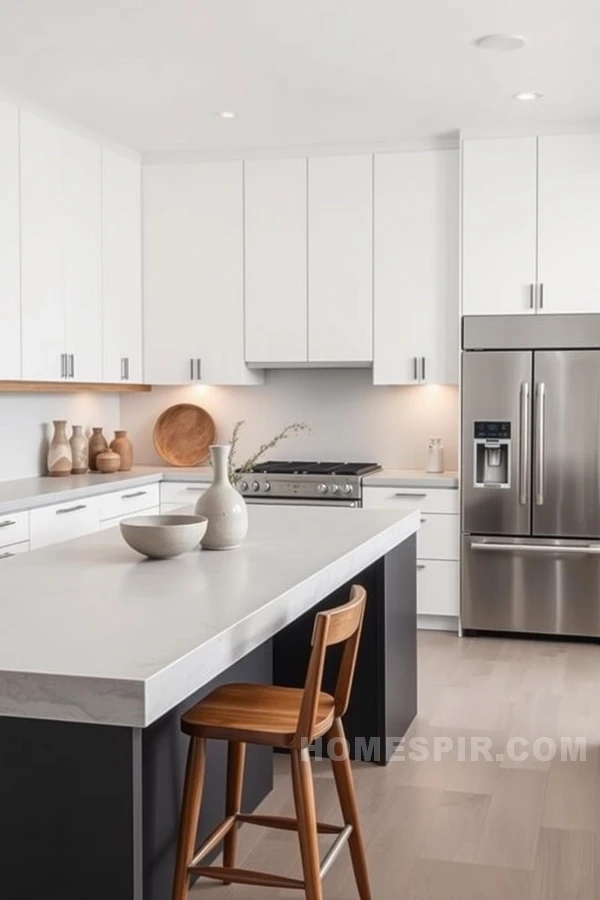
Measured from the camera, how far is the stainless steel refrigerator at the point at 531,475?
5.75 m

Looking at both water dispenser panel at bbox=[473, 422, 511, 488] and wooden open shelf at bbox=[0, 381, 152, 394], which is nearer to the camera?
wooden open shelf at bbox=[0, 381, 152, 394]

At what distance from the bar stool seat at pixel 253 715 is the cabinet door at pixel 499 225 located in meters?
3.50

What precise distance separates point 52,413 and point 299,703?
3.93 meters

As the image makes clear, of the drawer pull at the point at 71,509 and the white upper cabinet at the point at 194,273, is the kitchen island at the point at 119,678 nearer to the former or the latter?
the drawer pull at the point at 71,509

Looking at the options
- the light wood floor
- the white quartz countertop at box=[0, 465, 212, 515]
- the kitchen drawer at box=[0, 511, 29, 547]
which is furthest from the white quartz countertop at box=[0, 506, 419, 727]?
the white quartz countertop at box=[0, 465, 212, 515]

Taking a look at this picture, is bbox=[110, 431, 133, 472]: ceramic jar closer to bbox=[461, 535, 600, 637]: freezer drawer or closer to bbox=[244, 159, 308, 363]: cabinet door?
bbox=[244, 159, 308, 363]: cabinet door

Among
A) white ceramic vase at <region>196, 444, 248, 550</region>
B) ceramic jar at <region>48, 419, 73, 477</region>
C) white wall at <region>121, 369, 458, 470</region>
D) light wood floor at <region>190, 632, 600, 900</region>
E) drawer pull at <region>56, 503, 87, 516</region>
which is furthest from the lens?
white wall at <region>121, 369, 458, 470</region>

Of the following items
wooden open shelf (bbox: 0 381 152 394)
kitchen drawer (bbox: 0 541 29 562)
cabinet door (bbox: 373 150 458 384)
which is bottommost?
kitchen drawer (bbox: 0 541 29 562)

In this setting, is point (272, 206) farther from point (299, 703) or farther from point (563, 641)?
point (299, 703)

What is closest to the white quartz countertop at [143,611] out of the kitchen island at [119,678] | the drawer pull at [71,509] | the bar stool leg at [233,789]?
the kitchen island at [119,678]

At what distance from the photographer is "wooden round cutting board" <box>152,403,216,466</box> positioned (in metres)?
6.88

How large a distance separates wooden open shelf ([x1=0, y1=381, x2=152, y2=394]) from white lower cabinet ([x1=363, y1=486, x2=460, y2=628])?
5.18ft

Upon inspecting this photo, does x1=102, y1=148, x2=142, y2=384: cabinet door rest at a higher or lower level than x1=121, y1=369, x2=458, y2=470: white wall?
higher

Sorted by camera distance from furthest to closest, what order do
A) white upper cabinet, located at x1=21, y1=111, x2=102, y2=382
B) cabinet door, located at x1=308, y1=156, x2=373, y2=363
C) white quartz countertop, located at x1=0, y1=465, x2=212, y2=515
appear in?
cabinet door, located at x1=308, y1=156, x2=373, y2=363, white upper cabinet, located at x1=21, y1=111, x2=102, y2=382, white quartz countertop, located at x1=0, y1=465, x2=212, y2=515
